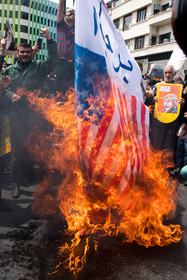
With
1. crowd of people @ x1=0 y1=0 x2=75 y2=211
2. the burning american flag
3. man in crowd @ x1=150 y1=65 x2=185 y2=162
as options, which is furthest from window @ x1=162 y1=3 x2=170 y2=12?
the burning american flag

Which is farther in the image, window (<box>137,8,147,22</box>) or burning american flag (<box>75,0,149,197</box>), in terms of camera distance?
window (<box>137,8,147,22</box>)

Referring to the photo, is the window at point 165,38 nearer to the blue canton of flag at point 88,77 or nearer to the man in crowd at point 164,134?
the man in crowd at point 164,134

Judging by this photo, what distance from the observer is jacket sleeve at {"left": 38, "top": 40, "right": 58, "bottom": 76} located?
4.39 meters

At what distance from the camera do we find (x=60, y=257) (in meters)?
2.52

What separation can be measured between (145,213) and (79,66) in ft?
5.30

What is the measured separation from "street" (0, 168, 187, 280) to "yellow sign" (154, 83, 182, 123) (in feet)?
9.53

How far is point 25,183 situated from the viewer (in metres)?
4.79

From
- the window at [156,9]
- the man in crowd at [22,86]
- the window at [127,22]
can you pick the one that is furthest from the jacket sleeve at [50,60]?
the window at [127,22]

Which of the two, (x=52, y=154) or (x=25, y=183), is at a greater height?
(x=52, y=154)

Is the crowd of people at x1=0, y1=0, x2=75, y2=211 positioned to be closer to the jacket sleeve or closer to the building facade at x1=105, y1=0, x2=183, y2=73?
the jacket sleeve

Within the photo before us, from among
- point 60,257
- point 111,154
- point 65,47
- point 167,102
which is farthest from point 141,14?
point 60,257

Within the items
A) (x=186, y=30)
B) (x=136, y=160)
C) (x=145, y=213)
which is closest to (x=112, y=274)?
(x=145, y=213)

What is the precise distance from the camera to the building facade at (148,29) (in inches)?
1074

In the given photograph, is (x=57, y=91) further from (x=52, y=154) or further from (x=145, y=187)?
(x=145, y=187)
